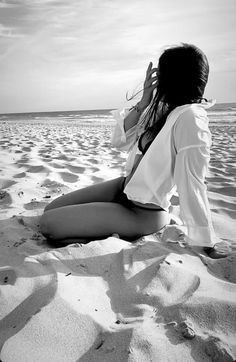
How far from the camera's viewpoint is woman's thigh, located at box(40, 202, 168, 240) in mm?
1963

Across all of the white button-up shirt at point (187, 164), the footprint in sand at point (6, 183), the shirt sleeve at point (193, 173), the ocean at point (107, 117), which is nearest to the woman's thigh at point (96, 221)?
the white button-up shirt at point (187, 164)

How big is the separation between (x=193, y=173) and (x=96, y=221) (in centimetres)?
72

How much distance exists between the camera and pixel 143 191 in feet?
6.32

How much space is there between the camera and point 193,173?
5.55ft

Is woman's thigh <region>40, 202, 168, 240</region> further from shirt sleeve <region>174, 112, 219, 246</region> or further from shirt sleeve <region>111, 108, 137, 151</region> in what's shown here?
shirt sleeve <region>111, 108, 137, 151</region>

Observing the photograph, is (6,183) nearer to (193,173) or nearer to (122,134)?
(122,134)

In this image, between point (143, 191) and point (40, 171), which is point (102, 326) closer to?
point (143, 191)

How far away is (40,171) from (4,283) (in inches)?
91.9

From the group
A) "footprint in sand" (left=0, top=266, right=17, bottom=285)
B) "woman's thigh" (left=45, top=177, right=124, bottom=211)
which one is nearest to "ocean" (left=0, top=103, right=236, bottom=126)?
"woman's thigh" (left=45, top=177, right=124, bottom=211)

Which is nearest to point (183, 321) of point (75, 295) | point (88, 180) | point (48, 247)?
point (75, 295)

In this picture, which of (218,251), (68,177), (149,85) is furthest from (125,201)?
(68,177)

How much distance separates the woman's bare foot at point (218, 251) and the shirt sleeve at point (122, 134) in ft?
3.25

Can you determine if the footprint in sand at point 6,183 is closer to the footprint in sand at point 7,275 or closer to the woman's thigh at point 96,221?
the woman's thigh at point 96,221

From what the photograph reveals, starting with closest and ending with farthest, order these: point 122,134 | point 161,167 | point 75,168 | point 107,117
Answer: point 161,167, point 122,134, point 75,168, point 107,117
